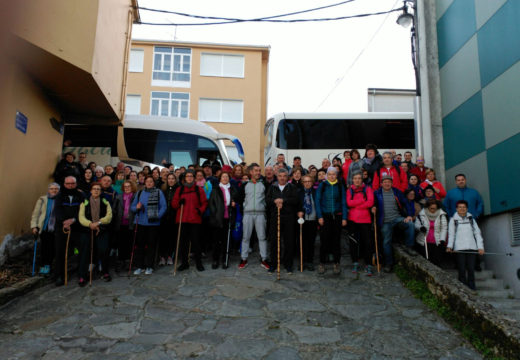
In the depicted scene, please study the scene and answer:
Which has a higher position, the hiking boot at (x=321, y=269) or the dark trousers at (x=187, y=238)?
the dark trousers at (x=187, y=238)

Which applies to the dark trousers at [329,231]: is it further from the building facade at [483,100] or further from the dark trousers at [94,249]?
the dark trousers at [94,249]

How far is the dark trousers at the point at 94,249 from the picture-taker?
7082 mm

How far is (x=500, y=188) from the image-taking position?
848cm

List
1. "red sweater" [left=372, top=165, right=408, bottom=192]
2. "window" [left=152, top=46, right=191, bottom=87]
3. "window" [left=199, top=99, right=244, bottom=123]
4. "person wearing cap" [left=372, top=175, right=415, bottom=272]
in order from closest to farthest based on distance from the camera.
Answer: "person wearing cap" [left=372, top=175, right=415, bottom=272], "red sweater" [left=372, top=165, right=408, bottom=192], "window" [left=199, top=99, right=244, bottom=123], "window" [left=152, top=46, right=191, bottom=87]

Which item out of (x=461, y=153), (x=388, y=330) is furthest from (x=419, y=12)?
(x=388, y=330)

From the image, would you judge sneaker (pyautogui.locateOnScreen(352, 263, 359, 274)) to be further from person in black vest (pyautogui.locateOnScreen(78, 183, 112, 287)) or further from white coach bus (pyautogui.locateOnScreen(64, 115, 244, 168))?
white coach bus (pyautogui.locateOnScreen(64, 115, 244, 168))

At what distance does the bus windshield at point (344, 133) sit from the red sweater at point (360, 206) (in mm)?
7247

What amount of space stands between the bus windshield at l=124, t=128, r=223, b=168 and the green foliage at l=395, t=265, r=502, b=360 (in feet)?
24.1

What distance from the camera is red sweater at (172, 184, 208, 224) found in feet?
25.8

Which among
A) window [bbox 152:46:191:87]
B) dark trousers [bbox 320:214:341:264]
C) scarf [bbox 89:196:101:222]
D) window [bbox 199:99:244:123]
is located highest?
window [bbox 152:46:191:87]

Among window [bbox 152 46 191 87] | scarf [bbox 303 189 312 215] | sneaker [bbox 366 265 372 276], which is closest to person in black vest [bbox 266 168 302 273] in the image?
scarf [bbox 303 189 312 215]

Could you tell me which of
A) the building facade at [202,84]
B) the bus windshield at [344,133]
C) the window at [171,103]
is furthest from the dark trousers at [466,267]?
the window at [171,103]

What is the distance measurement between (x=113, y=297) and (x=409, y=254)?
5.33m

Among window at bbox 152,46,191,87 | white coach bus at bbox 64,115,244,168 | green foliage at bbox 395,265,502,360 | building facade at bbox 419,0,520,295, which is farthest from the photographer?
window at bbox 152,46,191,87
